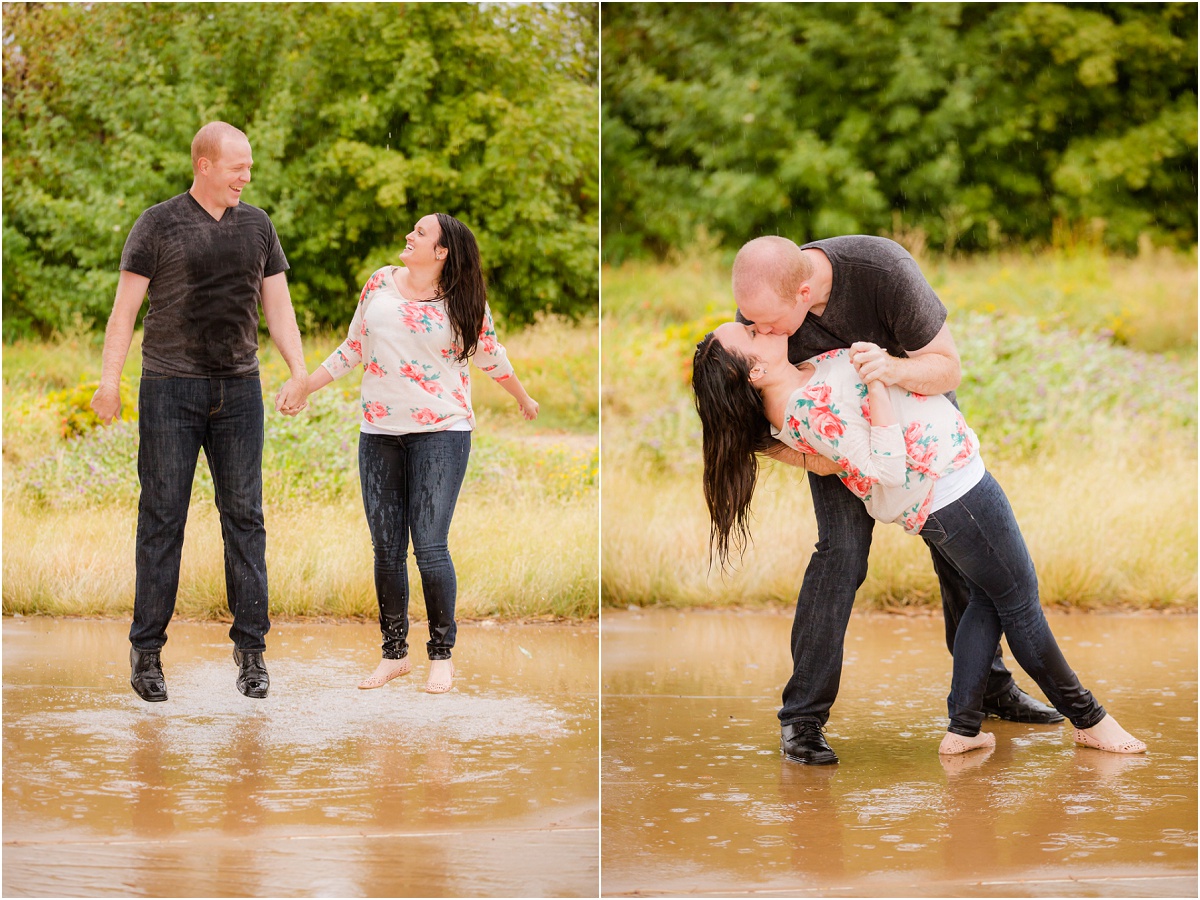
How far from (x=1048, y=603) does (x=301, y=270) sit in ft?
9.66

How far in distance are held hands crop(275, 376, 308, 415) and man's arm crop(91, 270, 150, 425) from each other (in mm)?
334

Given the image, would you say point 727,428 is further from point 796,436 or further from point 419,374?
point 419,374

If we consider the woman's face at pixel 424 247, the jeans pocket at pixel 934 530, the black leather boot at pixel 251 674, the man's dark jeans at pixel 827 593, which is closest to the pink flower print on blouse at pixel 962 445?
the jeans pocket at pixel 934 530

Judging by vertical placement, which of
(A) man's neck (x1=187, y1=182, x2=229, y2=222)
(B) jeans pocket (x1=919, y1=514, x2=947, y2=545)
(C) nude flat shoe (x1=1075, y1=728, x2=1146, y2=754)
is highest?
(A) man's neck (x1=187, y1=182, x2=229, y2=222)

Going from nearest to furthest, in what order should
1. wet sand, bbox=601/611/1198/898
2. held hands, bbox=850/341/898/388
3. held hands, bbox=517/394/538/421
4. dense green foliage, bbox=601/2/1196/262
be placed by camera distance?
wet sand, bbox=601/611/1198/898
held hands, bbox=850/341/898/388
held hands, bbox=517/394/538/421
dense green foliage, bbox=601/2/1196/262

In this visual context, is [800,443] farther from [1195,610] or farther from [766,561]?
[1195,610]

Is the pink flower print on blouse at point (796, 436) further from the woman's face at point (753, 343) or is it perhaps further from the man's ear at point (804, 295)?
the man's ear at point (804, 295)

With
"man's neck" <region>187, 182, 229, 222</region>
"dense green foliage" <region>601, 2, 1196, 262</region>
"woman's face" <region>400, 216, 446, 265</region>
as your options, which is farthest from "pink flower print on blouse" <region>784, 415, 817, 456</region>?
"dense green foliage" <region>601, 2, 1196, 262</region>

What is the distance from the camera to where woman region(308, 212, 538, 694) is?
9.42ft

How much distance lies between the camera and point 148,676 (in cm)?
283

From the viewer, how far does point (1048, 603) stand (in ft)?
14.9

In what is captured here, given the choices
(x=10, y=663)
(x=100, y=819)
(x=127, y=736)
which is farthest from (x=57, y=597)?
(x=100, y=819)

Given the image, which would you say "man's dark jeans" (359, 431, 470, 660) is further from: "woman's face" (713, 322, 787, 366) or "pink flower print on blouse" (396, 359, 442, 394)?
"woman's face" (713, 322, 787, 366)

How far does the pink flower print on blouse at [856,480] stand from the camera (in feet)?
8.54
